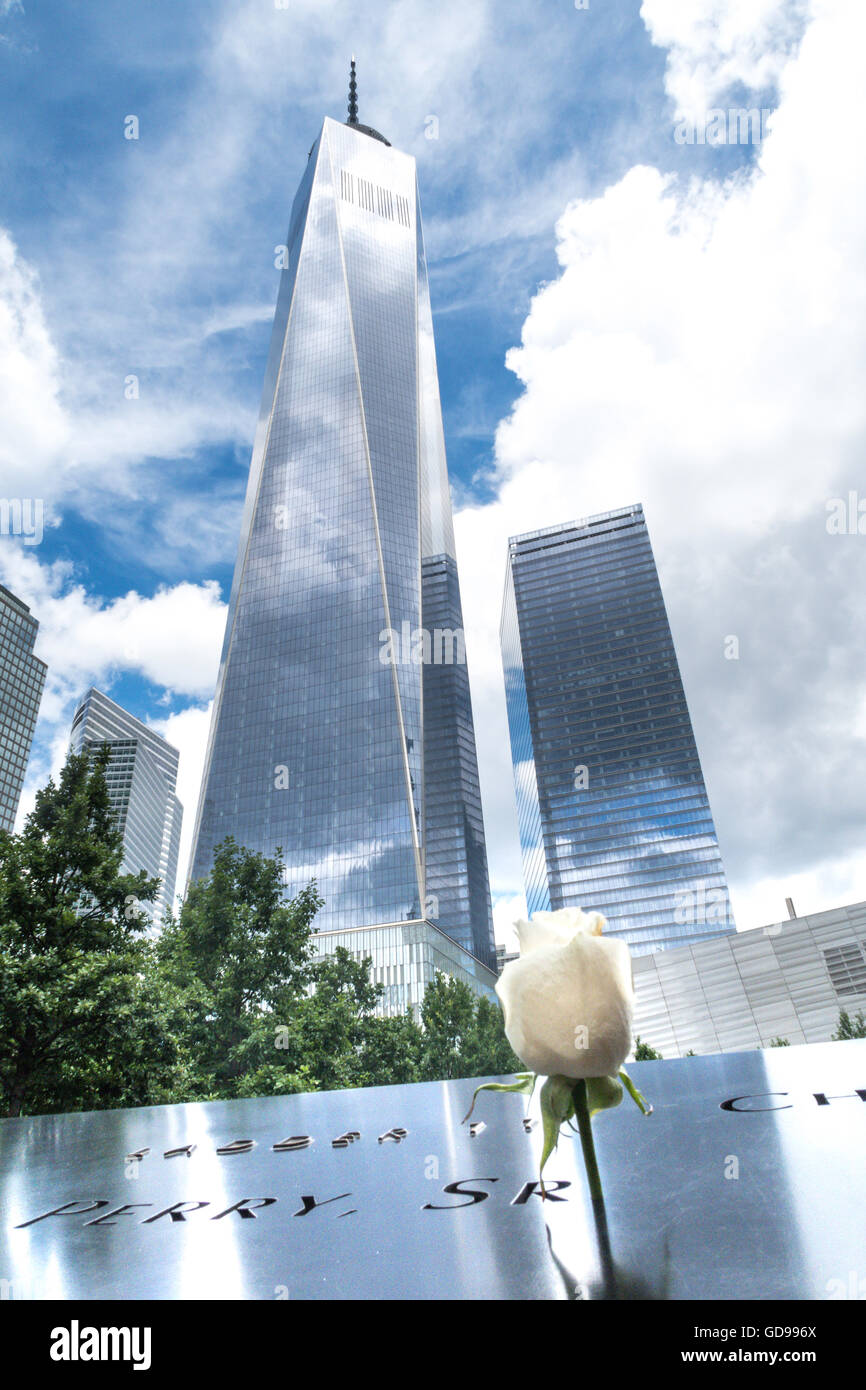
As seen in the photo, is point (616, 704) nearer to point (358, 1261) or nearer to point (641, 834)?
point (641, 834)

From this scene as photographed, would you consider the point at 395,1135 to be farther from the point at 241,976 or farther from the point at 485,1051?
the point at 485,1051

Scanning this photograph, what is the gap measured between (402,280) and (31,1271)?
146627 millimetres

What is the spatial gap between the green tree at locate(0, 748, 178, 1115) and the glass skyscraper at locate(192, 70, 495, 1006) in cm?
6855

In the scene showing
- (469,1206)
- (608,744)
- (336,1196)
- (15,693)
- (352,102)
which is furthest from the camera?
(352,102)

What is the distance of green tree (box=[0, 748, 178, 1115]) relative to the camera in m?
14.8

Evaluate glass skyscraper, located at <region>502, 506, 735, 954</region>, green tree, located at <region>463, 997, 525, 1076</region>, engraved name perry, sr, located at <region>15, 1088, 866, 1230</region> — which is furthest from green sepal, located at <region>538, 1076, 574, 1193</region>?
glass skyscraper, located at <region>502, 506, 735, 954</region>

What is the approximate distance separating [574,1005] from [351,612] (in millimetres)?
103921

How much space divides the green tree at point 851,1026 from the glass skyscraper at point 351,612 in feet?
136

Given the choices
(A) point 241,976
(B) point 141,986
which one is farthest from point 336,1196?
(A) point 241,976

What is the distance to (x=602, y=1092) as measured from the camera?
1435 mm

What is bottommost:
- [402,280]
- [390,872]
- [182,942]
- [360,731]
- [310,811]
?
[182,942]
